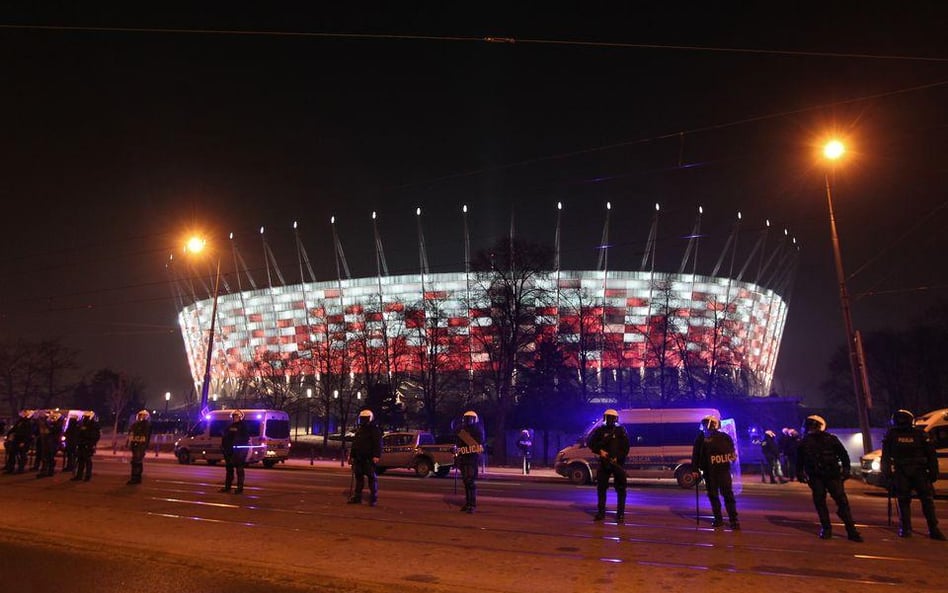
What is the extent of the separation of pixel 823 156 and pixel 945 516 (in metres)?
12.1

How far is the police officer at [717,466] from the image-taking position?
870 cm

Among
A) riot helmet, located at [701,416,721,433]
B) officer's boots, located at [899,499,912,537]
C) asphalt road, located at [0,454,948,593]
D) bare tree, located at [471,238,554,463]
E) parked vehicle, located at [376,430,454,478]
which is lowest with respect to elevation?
parked vehicle, located at [376,430,454,478]

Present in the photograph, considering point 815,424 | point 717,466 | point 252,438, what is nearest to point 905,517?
point 815,424

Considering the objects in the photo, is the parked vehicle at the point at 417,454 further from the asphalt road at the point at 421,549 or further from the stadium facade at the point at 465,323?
the asphalt road at the point at 421,549

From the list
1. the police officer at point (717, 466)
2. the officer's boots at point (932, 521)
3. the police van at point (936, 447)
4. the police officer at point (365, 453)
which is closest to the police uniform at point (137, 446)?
the police officer at point (365, 453)

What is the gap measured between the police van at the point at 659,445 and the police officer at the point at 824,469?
10.5 m

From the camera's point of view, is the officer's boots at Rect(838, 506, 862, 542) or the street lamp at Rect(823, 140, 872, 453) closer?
the officer's boots at Rect(838, 506, 862, 542)

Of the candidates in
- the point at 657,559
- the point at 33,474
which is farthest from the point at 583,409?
the point at 657,559

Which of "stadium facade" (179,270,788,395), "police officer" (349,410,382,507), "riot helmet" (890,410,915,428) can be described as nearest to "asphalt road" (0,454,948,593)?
"police officer" (349,410,382,507)

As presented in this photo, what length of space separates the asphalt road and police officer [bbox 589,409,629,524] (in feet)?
1.25

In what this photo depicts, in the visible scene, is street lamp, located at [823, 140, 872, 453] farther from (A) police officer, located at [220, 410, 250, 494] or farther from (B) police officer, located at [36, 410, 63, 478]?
(B) police officer, located at [36, 410, 63, 478]

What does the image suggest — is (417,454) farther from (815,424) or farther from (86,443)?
(815,424)

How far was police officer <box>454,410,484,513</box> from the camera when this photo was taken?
10086 millimetres

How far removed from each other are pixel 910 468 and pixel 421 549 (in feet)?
22.6
